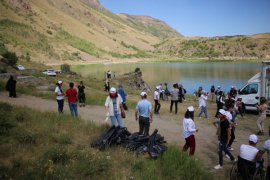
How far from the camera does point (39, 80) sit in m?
28.9

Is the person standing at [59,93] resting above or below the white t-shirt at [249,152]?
above

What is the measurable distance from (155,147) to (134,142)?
766 mm

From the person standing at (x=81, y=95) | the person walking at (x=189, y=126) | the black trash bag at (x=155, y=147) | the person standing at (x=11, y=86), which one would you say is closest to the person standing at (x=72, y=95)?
the person standing at (x=81, y=95)

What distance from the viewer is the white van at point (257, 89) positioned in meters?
17.4

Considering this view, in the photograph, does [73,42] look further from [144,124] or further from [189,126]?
[189,126]

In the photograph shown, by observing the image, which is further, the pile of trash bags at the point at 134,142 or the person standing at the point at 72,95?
the person standing at the point at 72,95

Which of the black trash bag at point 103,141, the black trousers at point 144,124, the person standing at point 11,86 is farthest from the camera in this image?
the person standing at point 11,86

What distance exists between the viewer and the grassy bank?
682 cm

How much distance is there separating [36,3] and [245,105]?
151 meters

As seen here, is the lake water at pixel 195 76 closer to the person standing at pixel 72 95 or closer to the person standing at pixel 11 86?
the person standing at pixel 11 86

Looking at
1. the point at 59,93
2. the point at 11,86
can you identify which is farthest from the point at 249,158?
the point at 11,86

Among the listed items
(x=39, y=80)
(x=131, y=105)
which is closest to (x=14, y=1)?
(x=39, y=80)

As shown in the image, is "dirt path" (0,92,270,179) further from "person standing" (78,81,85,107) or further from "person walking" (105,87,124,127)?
"person walking" (105,87,124,127)

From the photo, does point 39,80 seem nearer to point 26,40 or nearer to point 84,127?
point 84,127
